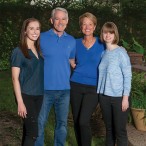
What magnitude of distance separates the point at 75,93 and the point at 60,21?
33.8 inches

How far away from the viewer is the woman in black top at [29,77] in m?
4.15

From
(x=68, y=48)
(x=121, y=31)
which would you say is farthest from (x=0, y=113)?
(x=121, y=31)

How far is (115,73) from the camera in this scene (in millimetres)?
4465

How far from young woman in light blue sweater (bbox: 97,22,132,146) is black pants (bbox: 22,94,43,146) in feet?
2.44

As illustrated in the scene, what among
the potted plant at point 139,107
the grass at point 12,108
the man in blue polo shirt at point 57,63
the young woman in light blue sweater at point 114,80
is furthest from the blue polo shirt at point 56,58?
the potted plant at point 139,107

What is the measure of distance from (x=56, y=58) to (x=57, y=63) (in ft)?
0.19

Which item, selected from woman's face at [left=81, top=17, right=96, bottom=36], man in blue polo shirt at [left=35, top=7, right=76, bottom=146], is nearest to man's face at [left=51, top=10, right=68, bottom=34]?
man in blue polo shirt at [left=35, top=7, right=76, bottom=146]

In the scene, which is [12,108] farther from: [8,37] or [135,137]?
[8,37]

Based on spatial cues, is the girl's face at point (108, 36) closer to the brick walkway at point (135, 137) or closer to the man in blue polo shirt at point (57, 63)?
the man in blue polo shirt at point (57, 63)

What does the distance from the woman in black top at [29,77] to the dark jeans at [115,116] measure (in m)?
0.75

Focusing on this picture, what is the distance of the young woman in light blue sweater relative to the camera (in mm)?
4453

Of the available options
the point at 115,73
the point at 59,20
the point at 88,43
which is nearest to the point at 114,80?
the point at 115,73

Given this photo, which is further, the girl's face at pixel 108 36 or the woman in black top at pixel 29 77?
the girl's face at pixel 108 36

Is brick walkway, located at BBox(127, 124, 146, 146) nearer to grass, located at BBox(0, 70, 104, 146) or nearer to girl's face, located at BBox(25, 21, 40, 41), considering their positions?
grass, located at BBox(0, 70, 104, 146)
